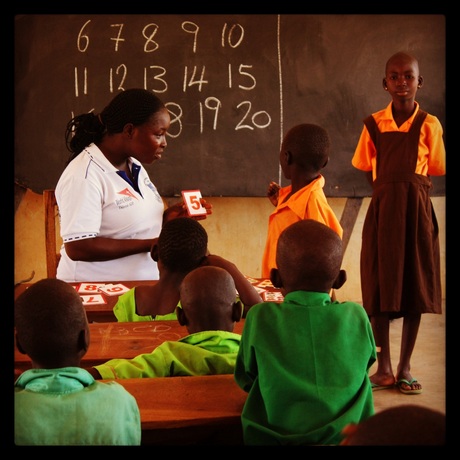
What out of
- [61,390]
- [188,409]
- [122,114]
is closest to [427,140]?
Answer: [122,114]

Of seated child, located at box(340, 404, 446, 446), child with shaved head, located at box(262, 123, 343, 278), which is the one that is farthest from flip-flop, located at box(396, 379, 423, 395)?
seated child, located at box(340, 404, 446, 446)

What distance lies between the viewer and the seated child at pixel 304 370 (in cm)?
206

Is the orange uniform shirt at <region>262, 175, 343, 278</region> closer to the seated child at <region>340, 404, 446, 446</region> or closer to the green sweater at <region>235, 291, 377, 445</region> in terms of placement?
the green sweater at <region>235, 291, 377, 445</region>

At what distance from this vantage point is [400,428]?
52.6 inches

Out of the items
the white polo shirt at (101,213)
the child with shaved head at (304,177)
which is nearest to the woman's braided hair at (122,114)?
the white polo shirt at (101,213)

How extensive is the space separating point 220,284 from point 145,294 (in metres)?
0.66

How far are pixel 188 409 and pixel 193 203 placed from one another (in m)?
1.81

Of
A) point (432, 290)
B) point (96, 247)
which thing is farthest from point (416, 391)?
point (96, 247)

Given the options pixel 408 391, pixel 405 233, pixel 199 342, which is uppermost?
pixel 405 233

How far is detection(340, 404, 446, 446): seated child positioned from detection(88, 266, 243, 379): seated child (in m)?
1.02

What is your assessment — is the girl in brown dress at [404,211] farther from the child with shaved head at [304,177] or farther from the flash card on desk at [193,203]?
the flash card on desk at [193,203]

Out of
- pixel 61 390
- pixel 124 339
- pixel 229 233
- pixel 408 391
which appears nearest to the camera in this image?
pixel 61 390

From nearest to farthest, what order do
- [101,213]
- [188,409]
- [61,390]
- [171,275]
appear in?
[61,390] < [188,409] < [171,275] < [101,213]

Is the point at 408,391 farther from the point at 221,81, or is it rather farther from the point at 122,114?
the point at 221,81
